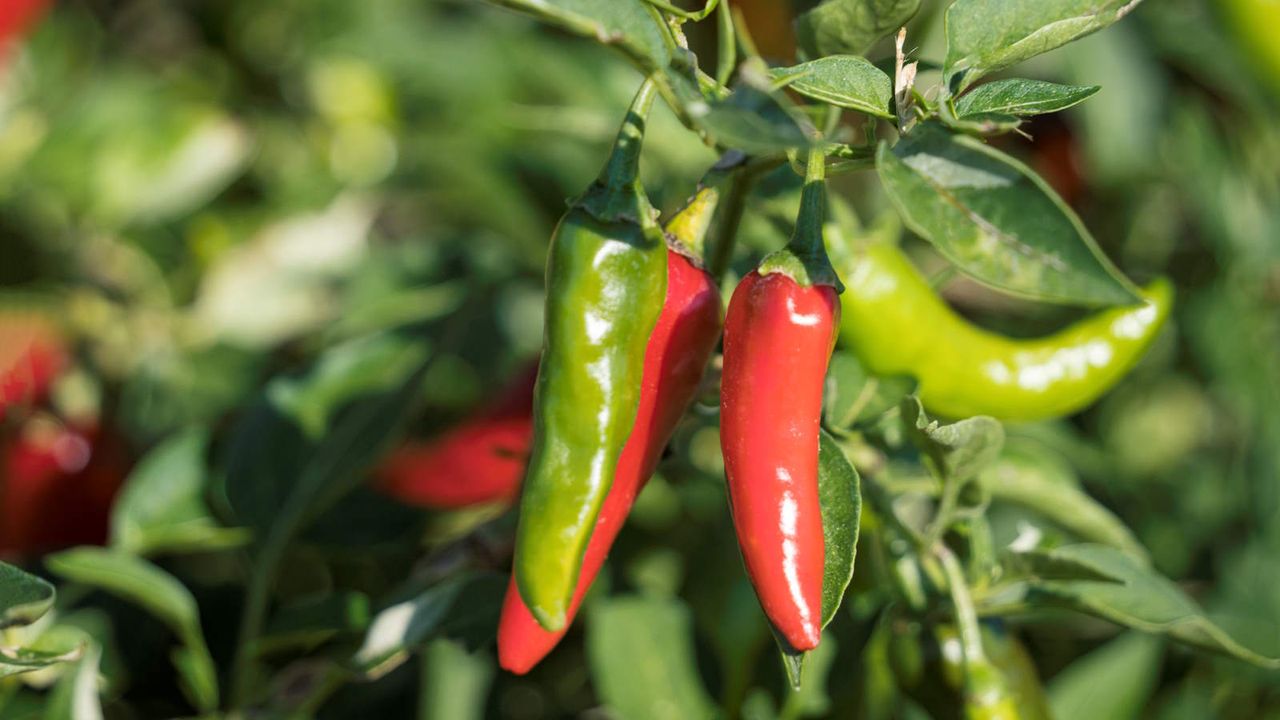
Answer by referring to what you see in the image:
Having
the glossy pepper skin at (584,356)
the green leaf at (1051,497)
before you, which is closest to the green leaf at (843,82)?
the glossy pepper skin at (584,356)

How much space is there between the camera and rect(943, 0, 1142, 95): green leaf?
0.75m

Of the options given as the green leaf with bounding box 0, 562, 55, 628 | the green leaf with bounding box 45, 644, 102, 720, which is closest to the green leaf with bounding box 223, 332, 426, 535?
the green leaf with bounding box 45, 644, 102, 720

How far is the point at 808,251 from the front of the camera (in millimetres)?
828

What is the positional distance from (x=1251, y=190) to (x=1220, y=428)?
43 centimetres

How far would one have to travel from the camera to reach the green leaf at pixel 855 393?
0.95m

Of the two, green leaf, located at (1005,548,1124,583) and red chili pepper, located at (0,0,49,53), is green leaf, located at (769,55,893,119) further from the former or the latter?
red chili pepper, located at (0,0,49,53)

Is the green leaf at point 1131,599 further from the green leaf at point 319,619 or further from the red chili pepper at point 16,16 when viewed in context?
the red chili pepper at point 16,16

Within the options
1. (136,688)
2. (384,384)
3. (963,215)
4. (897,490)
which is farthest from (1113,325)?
(136,688)

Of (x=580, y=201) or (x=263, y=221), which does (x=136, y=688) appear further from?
(x=580, y=201)

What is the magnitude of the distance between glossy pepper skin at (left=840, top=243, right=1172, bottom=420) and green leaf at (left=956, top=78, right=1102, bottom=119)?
0.34 metres

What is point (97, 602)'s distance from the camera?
143 cm

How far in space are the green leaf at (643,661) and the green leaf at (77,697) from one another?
1.60 feet

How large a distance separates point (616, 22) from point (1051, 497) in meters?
0.70

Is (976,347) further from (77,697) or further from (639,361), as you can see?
(77,697)
